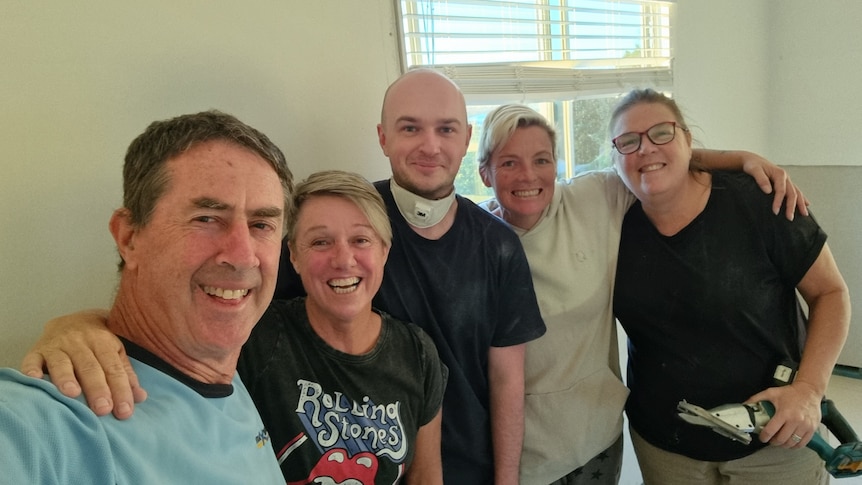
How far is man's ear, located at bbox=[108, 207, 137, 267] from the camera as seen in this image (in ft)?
2.58

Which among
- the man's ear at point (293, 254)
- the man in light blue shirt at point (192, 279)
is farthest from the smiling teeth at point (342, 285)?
the man in light blue shirt at point (192, 279)

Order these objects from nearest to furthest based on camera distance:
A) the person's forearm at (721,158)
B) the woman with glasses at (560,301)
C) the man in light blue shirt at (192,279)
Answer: the man in light blue shirt at (192,279) → the woman with glasses at (560,301) → the person's forearm at (721,158)

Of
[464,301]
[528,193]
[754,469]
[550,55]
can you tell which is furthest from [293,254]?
[550,55]

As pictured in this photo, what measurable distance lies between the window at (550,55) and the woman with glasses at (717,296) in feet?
1.16

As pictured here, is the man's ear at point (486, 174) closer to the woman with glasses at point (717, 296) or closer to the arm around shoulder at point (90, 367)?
the woman with glasses at point (717, 296)

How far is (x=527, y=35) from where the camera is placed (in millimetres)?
2049

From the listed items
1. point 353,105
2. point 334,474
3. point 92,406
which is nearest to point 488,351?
point 334,474

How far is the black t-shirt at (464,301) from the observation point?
1252 millimetres

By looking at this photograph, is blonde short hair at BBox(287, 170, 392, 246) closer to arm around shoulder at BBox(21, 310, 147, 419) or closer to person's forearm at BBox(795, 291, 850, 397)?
arm around shoulder at BBox(21, 310, 147, 419)

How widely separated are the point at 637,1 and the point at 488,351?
2.01m

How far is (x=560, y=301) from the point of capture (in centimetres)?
146

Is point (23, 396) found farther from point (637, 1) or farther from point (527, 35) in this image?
point (637, 1)

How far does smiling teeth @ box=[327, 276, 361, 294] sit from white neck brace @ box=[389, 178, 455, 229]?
246 millimetres

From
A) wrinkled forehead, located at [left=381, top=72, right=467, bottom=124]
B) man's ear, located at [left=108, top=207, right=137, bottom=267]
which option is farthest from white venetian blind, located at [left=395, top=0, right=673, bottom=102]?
man's ear, located at [left=108, top=207, right=137, bottom=267]
